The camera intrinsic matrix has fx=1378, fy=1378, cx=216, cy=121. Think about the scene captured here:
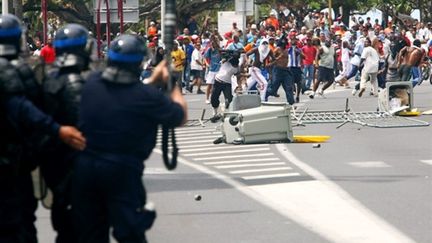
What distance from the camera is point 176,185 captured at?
52.0ft

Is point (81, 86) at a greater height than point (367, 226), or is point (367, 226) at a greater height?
point (81, 86)

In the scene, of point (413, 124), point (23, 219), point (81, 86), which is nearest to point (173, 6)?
point (81, 86)

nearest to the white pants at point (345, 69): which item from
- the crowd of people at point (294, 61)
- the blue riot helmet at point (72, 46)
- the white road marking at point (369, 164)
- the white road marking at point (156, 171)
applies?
the crowd of people at point (294, 61)

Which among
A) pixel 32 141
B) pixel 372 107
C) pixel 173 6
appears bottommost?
pixel 372 107

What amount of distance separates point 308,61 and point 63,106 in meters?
31.2

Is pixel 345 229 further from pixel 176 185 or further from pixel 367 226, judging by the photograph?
pixel 176 185

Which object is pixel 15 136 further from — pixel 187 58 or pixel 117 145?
pixel 187 58

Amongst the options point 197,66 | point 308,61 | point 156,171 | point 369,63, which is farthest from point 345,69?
point 156,171

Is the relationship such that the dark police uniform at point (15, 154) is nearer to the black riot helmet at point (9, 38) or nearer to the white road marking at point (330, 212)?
the black riot helmet at point (9, 38)

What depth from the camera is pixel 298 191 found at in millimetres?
14906

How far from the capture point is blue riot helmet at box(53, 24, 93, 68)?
860 cm

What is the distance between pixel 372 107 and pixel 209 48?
7.24 m

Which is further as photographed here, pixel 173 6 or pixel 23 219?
pixel 173 6

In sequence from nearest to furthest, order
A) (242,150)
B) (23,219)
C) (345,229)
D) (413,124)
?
(23,219)
(345,229)
(242,150)
(413,124)
